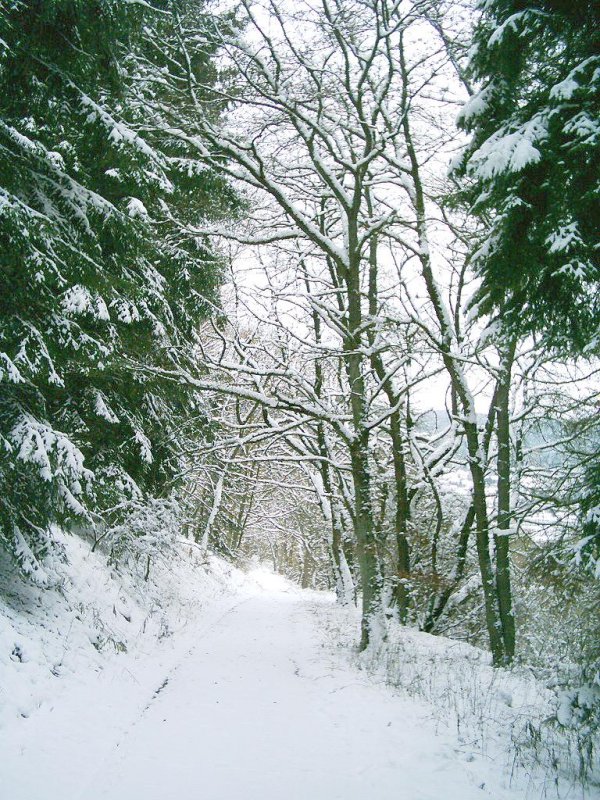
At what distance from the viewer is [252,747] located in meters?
4.65

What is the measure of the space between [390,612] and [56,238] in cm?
1235

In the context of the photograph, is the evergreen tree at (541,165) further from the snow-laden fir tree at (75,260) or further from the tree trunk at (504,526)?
the snow-laden fir tree at (75,260)

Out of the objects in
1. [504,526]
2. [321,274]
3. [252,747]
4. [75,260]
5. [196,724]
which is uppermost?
[321,274]

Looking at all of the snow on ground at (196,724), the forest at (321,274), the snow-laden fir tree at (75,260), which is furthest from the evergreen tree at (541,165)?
the snow-laden fir tree at (75,260)

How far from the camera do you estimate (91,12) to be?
6.40 m

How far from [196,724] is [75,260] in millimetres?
5814

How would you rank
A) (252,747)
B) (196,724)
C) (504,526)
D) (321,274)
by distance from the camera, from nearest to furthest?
(252,747) < (196,724) < (504,526) < (321,274)

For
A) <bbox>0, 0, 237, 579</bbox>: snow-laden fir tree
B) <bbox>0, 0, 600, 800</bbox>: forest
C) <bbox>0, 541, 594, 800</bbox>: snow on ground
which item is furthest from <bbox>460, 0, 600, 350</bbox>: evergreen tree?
<bbox>0, 0, 237, 579</bbox>: snow-laden fir tree

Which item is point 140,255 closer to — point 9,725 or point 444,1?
point 444,1

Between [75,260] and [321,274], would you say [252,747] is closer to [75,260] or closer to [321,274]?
[75,260]

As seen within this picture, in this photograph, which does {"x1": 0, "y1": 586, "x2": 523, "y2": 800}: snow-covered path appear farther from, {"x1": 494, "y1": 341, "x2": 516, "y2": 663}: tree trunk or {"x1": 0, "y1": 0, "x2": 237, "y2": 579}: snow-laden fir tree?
{"x1": 494, "y1": 341, "x2": 516, "y2": 663}: tree trunk

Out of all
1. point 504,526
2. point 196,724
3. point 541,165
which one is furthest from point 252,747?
point 504,526

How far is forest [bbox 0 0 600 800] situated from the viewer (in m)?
4.19

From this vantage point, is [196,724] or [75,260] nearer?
[196,724]
